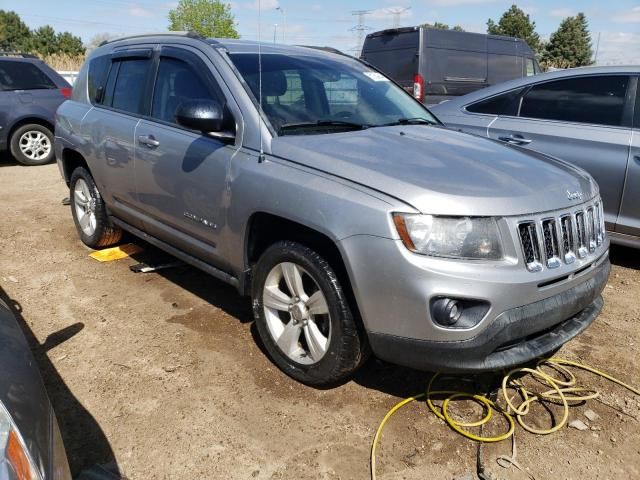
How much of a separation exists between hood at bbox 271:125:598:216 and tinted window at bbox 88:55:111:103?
251 cm

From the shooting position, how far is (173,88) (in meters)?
3.76

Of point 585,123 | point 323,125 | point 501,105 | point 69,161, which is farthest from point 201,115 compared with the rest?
point 585,123

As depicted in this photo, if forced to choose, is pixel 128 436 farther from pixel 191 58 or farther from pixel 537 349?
pixel 191 58

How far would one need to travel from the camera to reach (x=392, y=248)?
7.69 feet

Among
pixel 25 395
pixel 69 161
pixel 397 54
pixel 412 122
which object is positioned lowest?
pixel 25 395

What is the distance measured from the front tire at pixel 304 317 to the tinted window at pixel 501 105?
3.16 metres

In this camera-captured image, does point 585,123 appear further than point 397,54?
No

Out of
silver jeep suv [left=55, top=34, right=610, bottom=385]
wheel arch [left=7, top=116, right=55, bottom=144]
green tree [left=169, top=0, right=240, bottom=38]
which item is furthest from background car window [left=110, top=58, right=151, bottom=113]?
green tree [left=169, top=0, right=240, bottom=38]

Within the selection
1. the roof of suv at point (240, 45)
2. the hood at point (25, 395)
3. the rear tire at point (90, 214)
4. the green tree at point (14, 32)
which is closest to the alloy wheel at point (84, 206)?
the rear tire at point (90, 214)

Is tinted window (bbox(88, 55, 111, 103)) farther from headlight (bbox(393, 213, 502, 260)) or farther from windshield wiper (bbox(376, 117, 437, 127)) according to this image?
headlight (bbox(393, 213, 502, 260))

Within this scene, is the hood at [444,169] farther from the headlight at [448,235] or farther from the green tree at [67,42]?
the green tree at [67,42]

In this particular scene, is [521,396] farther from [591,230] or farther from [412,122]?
[412,122]

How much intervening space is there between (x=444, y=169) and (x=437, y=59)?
268 inches

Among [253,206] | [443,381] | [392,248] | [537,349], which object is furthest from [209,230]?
[537,349]
